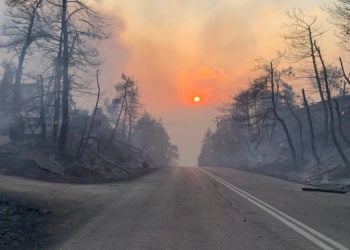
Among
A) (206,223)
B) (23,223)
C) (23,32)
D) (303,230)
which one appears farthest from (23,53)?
(303,230)

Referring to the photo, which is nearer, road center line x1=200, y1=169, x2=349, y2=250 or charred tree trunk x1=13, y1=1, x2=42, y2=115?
road center line x1=200, y1=169, x2=349, y2=250

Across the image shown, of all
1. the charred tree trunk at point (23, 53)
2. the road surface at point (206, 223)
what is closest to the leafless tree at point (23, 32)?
the charred tree trunk at point (23, 53)

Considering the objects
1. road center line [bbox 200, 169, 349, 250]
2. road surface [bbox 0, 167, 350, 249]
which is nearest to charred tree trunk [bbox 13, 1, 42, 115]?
road surface [bbox 0, 167, 350, 249]

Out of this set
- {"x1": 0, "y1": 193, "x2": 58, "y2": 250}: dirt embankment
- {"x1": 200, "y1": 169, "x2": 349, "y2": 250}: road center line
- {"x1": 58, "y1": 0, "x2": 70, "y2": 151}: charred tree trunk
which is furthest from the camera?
{"x1": 58, "y1": 0, "x2": 70, "y2": 151}: charred tree trunk

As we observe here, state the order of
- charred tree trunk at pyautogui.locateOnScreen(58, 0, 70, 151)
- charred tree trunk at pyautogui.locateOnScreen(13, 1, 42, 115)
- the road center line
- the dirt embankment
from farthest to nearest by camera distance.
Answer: charred tree trunk at pyautogui.locateOnScreen(13, 1, 42, 115), charred tree trunk at pyautogui.locateOnScreen(58, 0, 70, 151), the dirt embankment, the road center line

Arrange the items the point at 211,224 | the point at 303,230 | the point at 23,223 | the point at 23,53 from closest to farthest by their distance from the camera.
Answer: the point at 303,230 < the point at 23,223 < the point at 211,224 < the point at 23,53

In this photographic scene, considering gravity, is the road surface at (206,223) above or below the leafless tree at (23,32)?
below

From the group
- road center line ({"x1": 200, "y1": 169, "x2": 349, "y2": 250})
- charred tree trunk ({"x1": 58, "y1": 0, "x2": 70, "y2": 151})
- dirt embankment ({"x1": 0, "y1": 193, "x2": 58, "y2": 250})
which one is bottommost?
road center line ({"x1": 200, "y1": 169, "x2": 349, "y2": 250})

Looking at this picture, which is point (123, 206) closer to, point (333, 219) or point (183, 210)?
point (183, 210)

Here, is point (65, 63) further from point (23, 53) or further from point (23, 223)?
point (23, 223)

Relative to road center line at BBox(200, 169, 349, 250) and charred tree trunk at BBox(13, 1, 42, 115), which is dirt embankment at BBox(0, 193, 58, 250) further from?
charred tree trunk at BBox(13, 1, 42, 115)

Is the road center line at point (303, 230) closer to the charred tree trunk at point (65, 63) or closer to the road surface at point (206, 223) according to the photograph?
the road surface at point (206, 223)

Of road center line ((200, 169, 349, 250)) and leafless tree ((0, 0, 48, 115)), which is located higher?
leafless tree ((0, 0, 48, 115))

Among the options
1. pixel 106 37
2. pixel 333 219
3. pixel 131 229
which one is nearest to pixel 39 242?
pixel 131 229
